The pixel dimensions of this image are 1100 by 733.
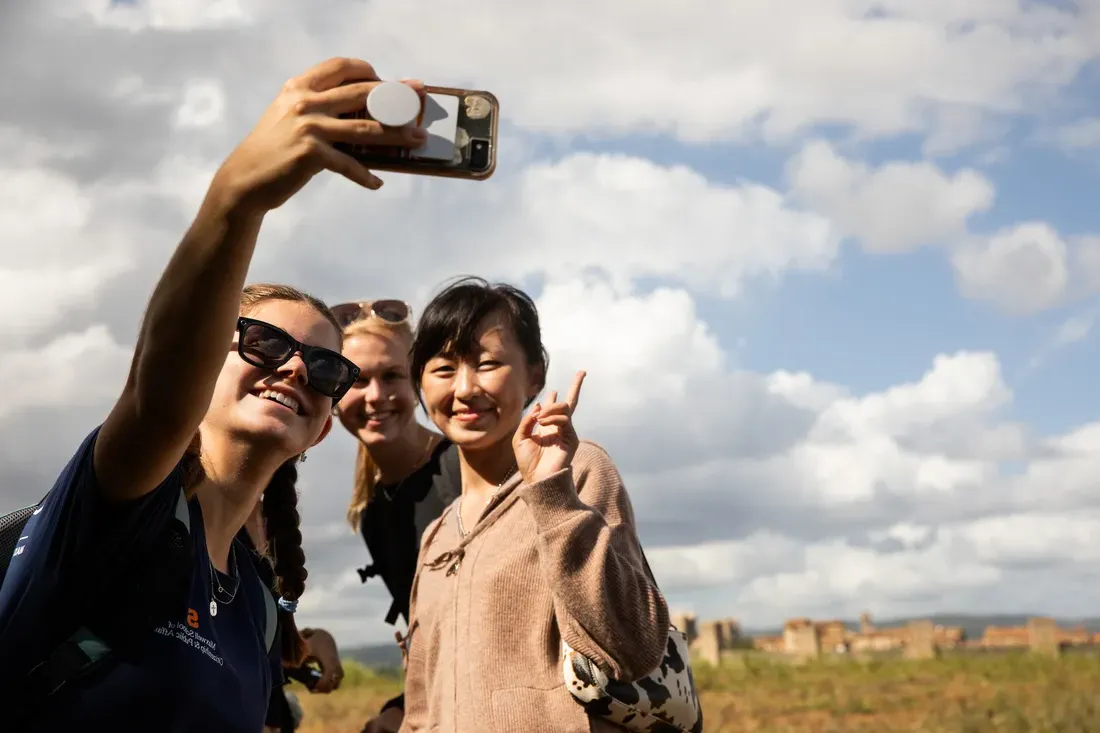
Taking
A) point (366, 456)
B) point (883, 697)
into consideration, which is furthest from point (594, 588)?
point (883, 697)

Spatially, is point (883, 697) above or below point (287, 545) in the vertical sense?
below

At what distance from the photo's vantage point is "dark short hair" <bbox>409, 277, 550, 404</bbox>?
166 inches

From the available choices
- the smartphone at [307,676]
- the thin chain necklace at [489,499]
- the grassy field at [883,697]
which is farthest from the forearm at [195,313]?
the grassy field at [883,697]

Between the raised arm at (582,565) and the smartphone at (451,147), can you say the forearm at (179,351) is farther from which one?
the raised arm at (582,565)

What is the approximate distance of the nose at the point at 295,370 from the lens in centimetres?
286

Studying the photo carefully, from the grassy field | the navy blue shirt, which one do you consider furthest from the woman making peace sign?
the grassy field

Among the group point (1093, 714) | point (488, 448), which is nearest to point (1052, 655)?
point (1093, 714)

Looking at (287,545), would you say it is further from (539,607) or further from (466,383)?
(539,607)

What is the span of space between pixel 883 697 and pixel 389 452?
10198 mm

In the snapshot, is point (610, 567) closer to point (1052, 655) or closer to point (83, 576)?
point (83, 576)

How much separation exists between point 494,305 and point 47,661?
7.78ft

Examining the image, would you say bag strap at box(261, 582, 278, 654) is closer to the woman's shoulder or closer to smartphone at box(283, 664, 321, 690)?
the woman's shoulder

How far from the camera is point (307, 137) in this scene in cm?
166

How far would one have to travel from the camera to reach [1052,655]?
16922mm
